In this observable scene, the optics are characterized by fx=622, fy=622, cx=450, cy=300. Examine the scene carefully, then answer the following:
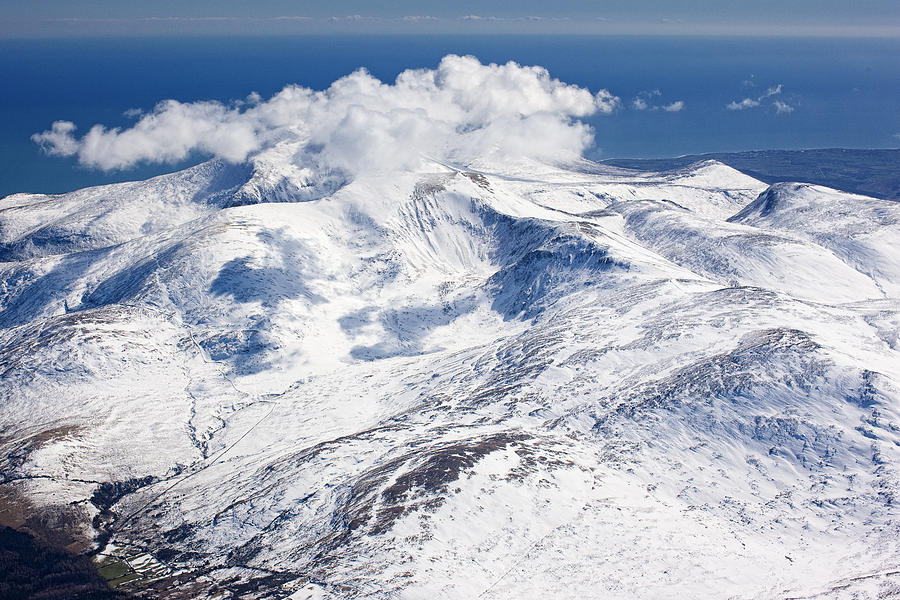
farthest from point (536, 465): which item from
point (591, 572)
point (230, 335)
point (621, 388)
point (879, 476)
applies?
point (230, 335)

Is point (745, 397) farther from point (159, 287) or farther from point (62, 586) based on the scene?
point (159, 287)

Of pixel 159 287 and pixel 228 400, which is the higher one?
pixel 159 287

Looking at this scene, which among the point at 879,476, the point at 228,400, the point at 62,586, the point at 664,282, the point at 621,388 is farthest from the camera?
the point at 664,282

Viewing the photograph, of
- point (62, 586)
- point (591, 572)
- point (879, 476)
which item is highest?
point (879, 476)

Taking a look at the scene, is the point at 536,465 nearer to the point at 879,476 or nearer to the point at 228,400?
the point at 879,476

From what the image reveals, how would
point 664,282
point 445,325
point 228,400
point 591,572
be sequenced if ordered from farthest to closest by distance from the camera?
point 445,325
point 664,282
point 228,400
point 591,572

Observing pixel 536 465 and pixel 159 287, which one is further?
pixel 159 287

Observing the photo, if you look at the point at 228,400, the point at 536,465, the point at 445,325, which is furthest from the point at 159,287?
the point at 536,465
